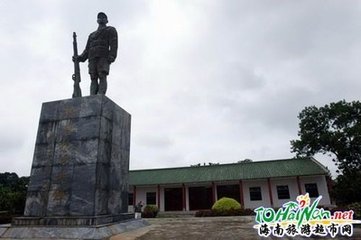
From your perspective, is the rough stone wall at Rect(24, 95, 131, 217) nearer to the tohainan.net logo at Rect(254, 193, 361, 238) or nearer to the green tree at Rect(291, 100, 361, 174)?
the tohainan.net logo at Rect(254, 193, 361, 238)

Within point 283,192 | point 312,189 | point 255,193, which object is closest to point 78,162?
point 255,193

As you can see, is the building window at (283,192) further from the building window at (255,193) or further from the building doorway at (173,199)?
the building doorway at (173,199)

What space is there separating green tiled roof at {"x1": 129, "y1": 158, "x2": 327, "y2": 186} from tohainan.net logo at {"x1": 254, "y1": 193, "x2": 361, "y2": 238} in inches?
729

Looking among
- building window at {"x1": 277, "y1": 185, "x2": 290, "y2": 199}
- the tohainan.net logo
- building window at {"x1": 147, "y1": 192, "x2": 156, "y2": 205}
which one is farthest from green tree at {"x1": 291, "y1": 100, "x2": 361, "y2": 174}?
the tohainan.net logo

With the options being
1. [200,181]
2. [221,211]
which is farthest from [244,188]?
[221,211]

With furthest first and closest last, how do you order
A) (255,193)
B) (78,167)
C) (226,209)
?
(255,193)
(226,209)
(78,167)

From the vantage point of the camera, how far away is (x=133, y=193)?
1030 inches

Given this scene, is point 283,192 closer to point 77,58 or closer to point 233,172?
point 233,172

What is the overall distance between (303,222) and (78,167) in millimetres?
4215

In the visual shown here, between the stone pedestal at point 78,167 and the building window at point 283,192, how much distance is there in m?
19.5

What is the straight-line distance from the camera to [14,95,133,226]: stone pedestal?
511cm

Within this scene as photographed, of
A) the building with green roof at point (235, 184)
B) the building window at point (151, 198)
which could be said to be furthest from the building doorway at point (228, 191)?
the building window at point (151, 198)

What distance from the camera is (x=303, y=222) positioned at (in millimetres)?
4461

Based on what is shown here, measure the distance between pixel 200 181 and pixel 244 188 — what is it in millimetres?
3860
